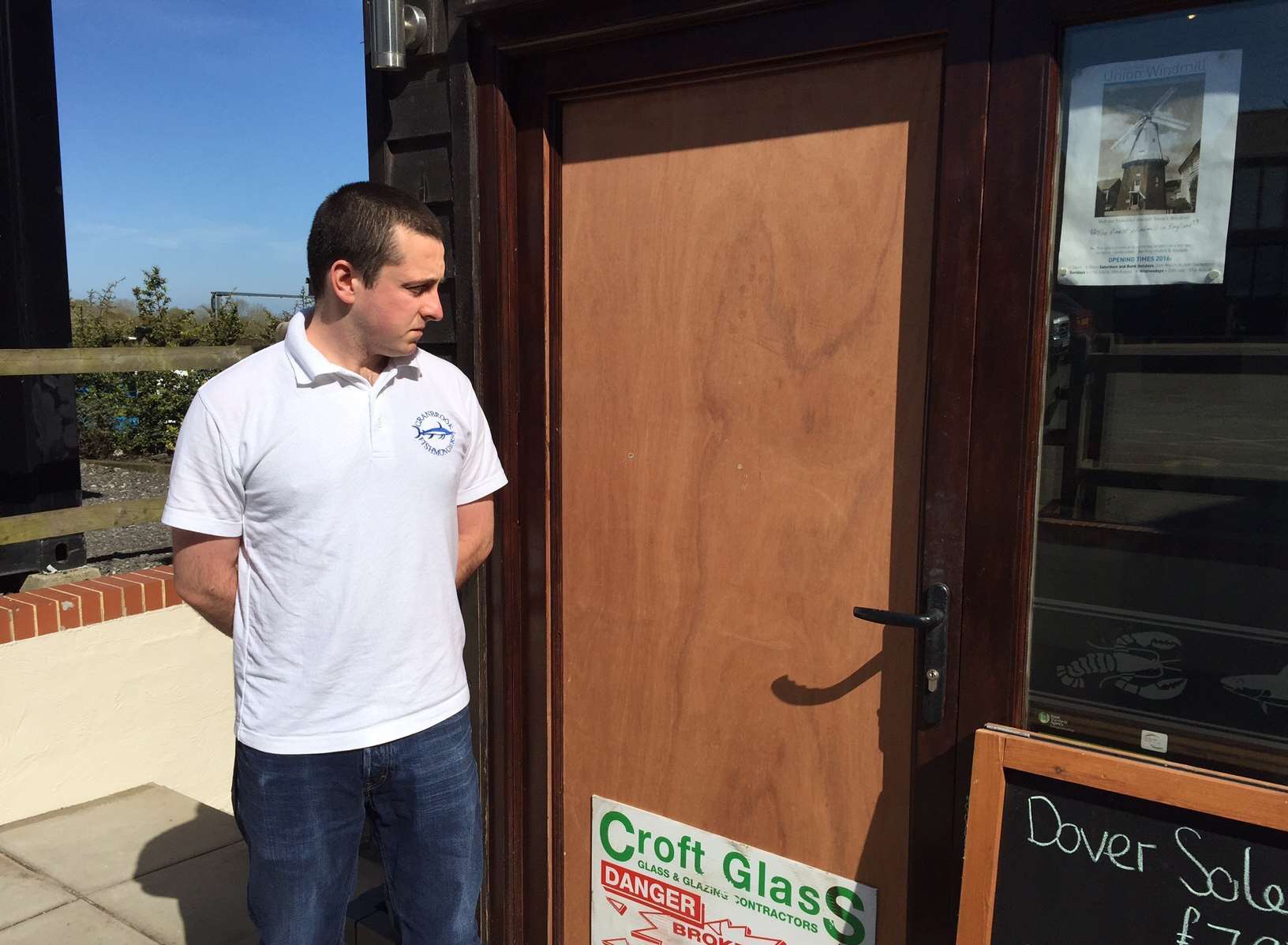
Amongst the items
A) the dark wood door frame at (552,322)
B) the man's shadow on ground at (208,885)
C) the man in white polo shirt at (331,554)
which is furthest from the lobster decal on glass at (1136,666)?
the man's shadow on ground at (208,885)

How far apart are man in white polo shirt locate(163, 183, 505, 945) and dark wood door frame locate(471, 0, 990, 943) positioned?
50 centimetres

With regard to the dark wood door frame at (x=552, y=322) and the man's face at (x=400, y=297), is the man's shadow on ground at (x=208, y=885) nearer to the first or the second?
the dark wood door frame at (x=552, y=322)

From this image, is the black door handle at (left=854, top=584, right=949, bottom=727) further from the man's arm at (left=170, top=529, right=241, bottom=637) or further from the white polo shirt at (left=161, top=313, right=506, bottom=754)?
the man's arm at (left=170, top=529, right=241, bottom=637)

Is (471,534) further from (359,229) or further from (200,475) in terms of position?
(359,229)

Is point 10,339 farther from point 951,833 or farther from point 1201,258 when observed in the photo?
point 1201,258

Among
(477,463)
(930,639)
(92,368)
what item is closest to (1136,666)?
(930,639)

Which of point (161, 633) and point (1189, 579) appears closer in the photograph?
point (1189, 579)

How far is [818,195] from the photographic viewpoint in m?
2.24

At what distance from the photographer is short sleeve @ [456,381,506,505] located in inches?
94.0

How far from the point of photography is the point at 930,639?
2.13m

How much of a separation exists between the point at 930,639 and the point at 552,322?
123 centimetres

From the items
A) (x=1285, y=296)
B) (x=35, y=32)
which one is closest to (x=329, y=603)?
(x=1285, y=296)

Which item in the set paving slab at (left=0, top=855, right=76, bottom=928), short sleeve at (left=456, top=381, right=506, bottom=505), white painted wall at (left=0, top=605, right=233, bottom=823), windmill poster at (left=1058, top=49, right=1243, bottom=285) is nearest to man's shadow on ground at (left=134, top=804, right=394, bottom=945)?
paving slab at (left=0, top=855, right=76, bottom=928)

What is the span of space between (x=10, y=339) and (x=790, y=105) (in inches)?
141
